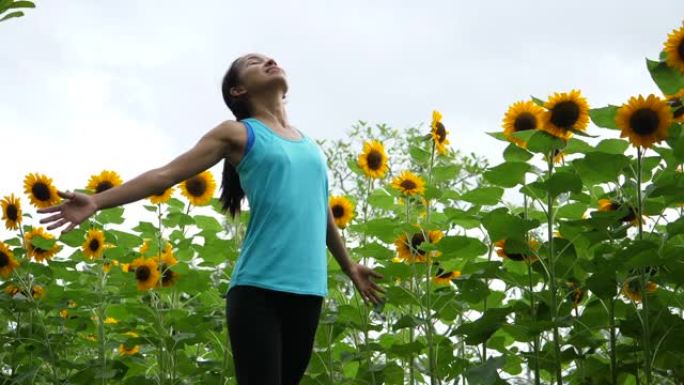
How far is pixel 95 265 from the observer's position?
4.82 m

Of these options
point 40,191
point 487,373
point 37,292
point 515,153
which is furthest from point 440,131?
point 37,292

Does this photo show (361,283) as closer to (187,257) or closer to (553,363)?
(553,363)

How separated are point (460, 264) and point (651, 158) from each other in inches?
37.1

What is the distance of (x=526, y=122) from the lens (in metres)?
3.48

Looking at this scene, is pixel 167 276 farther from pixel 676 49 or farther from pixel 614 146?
pixel 676 49

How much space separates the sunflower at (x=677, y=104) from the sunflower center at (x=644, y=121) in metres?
0.13

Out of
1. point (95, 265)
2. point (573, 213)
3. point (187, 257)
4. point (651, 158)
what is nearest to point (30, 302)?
point (95, 265)

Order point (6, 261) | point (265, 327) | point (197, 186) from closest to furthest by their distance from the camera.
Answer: point (265, 327)
point (197, 186)
point (6, 261)

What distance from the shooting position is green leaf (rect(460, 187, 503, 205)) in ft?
11.4

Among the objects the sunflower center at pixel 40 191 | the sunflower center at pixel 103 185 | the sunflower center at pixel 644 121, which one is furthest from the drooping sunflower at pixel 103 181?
the sunflower center at pixel 644 121

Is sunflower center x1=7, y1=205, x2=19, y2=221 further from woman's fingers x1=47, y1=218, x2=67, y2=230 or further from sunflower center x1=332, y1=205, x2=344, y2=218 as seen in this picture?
woman's fingers x1=47, y1=218, x2=67, y2=230

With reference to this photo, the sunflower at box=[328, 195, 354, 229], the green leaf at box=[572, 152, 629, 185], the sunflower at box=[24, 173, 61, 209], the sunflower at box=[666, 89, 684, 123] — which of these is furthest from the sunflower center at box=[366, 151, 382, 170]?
the sunflower at box=[24, 173, 61, 209]

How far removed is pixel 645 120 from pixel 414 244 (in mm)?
1087

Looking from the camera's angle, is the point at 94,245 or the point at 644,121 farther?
the point at 94,245
